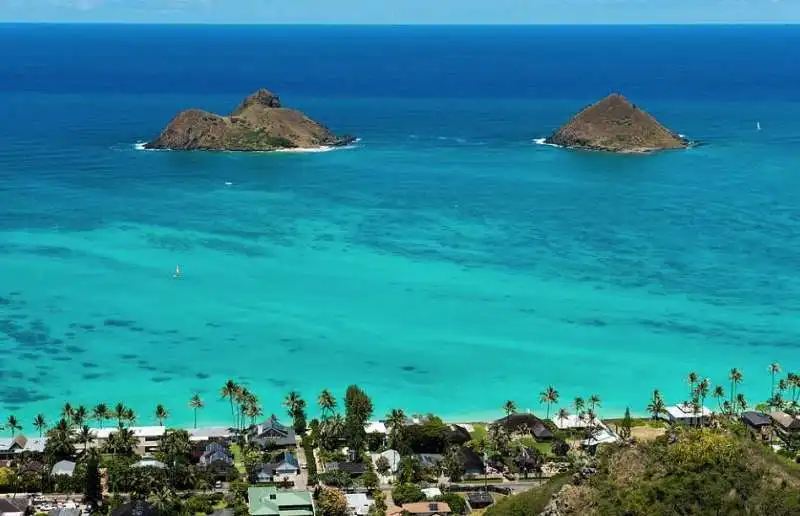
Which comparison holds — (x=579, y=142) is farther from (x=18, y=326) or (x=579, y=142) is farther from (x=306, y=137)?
(x=18, y=326)

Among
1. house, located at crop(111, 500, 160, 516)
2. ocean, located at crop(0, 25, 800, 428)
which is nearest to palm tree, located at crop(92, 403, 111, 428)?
ocean, located at crop(0, 25, 800, 428)

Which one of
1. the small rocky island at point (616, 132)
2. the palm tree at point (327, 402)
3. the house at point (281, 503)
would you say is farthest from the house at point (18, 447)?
the small rocky island at point (616, 132)

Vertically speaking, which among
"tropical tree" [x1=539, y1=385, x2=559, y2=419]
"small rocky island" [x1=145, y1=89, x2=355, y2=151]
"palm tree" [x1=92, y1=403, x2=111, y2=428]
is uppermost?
"small rocky island" [x1=145, y1=89, x2=355, y2=151]

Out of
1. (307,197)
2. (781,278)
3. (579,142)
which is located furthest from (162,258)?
(579,142)

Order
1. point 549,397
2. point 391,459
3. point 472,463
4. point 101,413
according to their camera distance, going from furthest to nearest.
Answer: point 549,397 < point 101,413 < point 391,459 < point 472,463

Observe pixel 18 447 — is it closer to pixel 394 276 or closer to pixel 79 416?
pixel 79 416

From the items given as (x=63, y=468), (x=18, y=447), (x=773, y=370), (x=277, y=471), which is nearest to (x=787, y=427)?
(x=773, y=370)

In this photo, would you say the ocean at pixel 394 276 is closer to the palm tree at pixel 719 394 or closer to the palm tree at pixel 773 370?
the palm tree at pixel 719 394

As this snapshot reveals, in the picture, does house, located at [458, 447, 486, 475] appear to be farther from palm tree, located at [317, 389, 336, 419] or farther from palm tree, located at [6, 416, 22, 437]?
palm tree, located at [6, 416, 22, 437]
